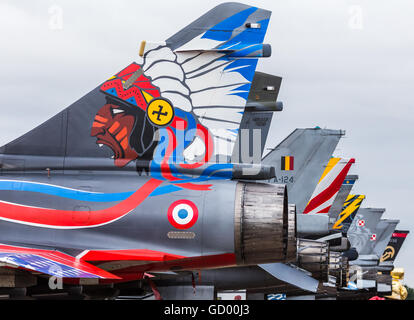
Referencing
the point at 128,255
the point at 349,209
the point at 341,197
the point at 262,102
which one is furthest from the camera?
the point at 349,209

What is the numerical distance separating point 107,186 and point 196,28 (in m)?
2.53

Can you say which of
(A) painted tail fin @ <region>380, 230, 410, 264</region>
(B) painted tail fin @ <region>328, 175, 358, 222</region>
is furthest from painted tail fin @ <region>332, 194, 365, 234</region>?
(A) painted tail fin @ <region>380, 230, 410, 264</region>

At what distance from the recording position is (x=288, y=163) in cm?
1745

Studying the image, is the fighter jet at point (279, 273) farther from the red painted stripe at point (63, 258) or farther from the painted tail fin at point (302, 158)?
the red painted stripe at point (63, 258)

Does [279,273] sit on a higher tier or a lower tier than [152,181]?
lower

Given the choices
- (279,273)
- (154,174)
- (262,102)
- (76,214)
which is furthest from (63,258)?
(279,273)

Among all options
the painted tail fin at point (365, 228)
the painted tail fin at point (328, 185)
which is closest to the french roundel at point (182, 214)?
the painted tail fin at point (328, 185)

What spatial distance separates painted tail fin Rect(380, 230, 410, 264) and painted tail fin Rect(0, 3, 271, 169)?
33.2 metres

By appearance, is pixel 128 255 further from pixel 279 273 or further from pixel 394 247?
pixel 394 247

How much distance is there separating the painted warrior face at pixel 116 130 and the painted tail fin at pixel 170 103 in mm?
14

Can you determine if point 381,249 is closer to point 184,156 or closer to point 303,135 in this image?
point 303,135

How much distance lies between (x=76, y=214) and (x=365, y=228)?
27.8m
